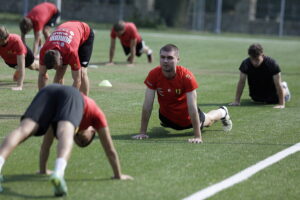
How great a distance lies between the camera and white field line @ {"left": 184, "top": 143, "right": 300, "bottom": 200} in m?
7.41

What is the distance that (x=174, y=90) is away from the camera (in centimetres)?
1023

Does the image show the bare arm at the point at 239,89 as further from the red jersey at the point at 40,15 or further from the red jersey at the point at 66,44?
the red jersey at the point at 40,15

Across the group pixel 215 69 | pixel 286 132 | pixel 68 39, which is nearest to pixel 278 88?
pixel 286 132

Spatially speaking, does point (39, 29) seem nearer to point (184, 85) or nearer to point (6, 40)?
point (6, 40)

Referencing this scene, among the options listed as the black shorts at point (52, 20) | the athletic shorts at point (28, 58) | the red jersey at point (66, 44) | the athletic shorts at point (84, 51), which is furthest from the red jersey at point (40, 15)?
the red jersey at point (66, 44)

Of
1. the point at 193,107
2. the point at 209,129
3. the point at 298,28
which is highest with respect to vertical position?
the point at 193,107

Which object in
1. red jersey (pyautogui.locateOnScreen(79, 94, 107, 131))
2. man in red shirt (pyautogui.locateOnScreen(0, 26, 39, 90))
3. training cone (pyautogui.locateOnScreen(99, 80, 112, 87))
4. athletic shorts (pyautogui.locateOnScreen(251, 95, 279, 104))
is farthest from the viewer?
training cone (pyautogui.locateOnScreen(99, 80, 112, 87))

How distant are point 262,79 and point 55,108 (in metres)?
7.91

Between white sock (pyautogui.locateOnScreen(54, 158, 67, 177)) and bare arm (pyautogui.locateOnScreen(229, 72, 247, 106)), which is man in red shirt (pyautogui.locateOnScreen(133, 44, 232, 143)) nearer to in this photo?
white sock (pyautogui.locateOnScreen(54, 158, 67, 177))

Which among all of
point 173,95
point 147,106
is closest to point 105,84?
point 173,95

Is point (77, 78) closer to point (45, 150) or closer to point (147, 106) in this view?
point (147, 106)

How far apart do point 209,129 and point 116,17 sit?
3781 cm

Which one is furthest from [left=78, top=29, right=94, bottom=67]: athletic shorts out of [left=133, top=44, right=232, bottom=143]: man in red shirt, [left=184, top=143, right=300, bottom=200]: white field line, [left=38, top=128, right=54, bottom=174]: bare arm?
[left=38, top=128, right=54, bottom=174]: bare arm

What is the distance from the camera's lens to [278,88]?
14.1 metres
